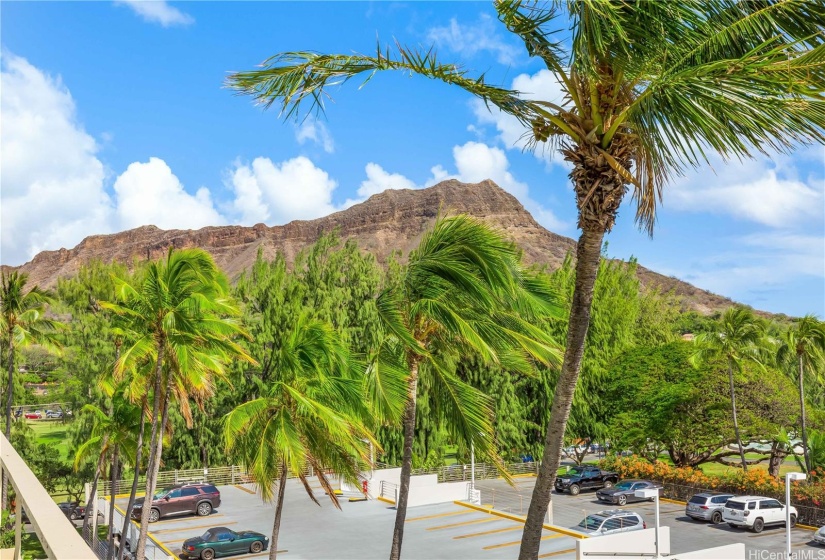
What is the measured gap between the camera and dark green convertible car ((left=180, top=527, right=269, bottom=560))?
66.9 feet

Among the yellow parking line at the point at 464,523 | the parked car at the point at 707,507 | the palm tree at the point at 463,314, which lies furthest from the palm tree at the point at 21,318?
the parked car at the point at 707,507

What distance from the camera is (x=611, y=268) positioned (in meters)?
44.8

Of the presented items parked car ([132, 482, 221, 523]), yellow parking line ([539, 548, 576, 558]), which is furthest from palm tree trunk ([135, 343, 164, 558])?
yellow parking line ([539, 548, 576, 558])

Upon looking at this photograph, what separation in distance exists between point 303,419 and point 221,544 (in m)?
7.51

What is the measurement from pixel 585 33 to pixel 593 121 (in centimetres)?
161

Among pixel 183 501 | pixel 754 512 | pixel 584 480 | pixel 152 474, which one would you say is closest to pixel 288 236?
pixel 584 480

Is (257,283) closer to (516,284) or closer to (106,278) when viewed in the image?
(106,278)

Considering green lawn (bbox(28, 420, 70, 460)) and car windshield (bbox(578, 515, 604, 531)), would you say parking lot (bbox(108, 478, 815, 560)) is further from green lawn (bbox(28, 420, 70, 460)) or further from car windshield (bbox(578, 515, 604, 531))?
green lawn (bbox(28, 420, 70, 460))

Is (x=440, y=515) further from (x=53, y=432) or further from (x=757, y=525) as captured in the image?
(x=53, y=432)

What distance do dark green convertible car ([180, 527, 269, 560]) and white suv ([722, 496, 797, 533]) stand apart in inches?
659

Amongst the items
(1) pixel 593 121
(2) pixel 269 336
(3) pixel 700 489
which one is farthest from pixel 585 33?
(2) pixel 269 336

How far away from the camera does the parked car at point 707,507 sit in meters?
27.0

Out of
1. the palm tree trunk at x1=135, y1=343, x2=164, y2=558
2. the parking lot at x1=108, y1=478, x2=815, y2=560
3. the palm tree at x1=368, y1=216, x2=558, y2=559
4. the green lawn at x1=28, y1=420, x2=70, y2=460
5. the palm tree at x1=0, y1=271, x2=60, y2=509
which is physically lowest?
the green lawn at x1=28, y1=420, x2=70, y2=460

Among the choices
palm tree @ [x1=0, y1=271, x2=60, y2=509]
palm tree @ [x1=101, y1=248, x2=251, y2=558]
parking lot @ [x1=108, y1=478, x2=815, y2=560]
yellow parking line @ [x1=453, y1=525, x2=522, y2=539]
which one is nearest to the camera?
palm tree @ [x1=101, y1=248, x2=251, y2=558]
